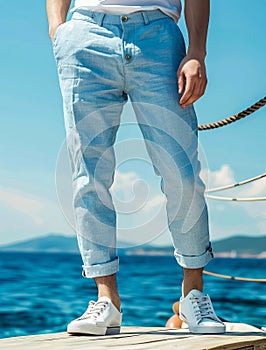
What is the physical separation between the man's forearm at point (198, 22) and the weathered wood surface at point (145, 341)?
66 centimetres

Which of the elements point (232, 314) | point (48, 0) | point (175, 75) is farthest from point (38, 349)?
point (232, 314)

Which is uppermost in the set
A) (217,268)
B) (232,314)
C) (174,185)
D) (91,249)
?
(174,185)

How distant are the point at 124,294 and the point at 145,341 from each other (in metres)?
12.0

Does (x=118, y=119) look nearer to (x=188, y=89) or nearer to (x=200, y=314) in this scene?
(x=188, y=89)

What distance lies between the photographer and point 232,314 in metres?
11.1

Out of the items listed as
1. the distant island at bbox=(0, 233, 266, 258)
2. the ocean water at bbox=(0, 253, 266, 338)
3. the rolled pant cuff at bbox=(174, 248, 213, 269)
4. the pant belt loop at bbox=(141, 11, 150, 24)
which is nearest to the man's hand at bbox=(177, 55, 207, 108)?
the pant belt loop at bbox=(141, 11, 150, 24)

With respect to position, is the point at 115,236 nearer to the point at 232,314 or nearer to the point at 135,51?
the point at 135,51

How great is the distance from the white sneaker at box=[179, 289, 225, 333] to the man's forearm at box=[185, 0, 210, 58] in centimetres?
57

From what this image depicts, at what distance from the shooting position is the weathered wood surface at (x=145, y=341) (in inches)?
58.0

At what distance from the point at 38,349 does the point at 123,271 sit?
52.8ft

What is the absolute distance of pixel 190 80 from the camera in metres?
1.60

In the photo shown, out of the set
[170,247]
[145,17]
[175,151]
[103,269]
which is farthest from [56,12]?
[170,247]

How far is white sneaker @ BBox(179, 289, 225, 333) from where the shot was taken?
64.2 inches

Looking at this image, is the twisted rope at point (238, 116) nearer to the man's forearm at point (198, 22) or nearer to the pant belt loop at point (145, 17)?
the man's forearm at point (198, 22)
